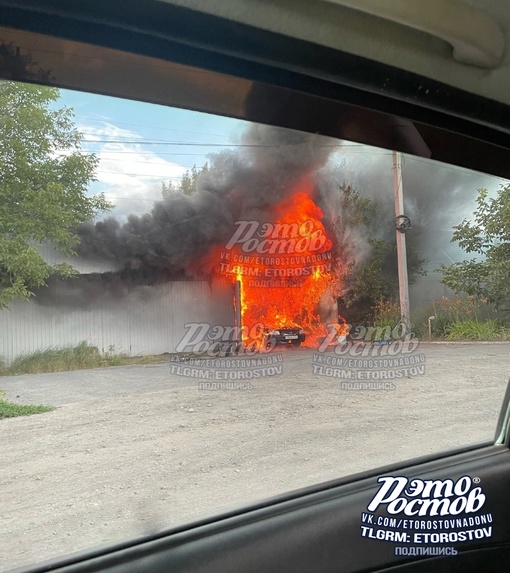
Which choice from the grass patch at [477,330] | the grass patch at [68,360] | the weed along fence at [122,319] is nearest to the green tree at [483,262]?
the grass patch at [477,330]

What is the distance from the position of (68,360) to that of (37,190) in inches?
24.4

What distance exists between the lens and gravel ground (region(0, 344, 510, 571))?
1.55 m

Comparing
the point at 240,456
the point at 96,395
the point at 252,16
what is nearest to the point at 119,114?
the point at 252,16

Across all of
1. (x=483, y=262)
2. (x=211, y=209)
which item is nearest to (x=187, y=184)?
(x=211, y=209)

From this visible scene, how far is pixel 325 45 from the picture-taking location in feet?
4.34

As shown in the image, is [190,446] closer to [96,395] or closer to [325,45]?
[96,395]

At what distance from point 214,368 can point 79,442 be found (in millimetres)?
583

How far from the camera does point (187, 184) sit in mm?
1889

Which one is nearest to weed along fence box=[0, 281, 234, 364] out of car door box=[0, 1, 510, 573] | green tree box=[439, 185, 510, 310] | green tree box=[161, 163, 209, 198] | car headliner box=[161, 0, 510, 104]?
green tree box=[161, 163, 209, 198]

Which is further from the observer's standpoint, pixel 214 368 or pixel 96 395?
pixel 214 368

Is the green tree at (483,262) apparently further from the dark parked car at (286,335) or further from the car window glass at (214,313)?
the dark parked car at (286,335)

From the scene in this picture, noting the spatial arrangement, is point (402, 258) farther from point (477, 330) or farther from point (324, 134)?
point (324, 134)

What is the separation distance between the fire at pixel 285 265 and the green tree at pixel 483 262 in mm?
657

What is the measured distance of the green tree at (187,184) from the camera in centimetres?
185
